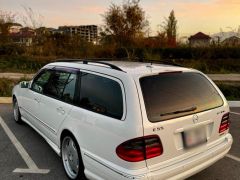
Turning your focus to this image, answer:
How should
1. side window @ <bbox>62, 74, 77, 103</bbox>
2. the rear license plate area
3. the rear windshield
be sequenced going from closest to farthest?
the rear windshield → the rear license plate area → side window @ <bbox>62, 74, 77, 103</bbox>

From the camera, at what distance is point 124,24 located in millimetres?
22938

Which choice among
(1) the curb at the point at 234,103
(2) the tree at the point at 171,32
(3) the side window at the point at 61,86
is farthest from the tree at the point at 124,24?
(3) the side window at the point at 61,86

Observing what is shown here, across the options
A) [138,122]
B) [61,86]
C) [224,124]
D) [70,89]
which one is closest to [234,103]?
[224,124]

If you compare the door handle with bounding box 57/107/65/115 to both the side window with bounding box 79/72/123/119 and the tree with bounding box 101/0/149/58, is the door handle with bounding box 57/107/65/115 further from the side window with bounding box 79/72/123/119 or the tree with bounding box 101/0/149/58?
the tree with bounding box 101/0/149/58

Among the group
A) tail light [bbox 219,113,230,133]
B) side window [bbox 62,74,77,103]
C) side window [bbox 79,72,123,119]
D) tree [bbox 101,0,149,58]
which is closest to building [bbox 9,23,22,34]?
tree [bbox 101,0,149,58]

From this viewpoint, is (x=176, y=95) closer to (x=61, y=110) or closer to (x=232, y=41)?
Answer: (x=61, y=110)

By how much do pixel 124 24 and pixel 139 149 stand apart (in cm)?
2041

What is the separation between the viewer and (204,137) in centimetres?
374

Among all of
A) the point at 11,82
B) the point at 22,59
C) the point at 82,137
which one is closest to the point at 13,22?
the point at 22,59

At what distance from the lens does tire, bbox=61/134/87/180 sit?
4.06 metres

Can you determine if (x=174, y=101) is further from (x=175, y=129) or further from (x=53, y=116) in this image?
(x=53, y=116)

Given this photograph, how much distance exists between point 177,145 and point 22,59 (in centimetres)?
1683

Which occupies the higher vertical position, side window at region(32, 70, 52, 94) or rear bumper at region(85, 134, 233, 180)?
side window at region(32, 70, 52, 94)

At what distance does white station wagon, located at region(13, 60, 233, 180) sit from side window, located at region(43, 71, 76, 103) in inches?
0.9
